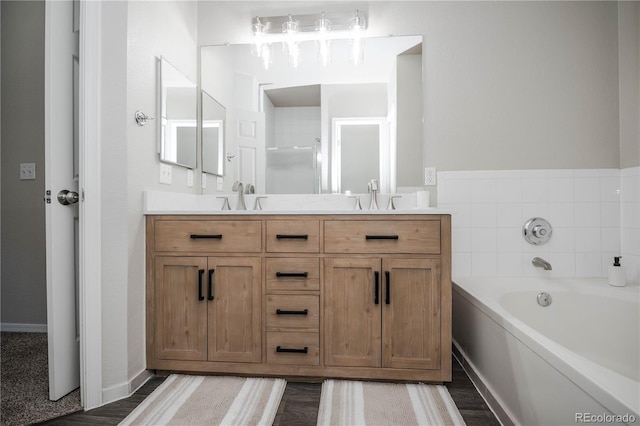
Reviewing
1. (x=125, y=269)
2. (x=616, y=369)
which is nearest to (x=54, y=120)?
(x=125, y=269)

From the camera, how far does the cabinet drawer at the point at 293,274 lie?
1610mm

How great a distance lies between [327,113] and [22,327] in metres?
2.60

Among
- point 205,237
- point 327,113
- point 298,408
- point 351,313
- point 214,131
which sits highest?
point 327,113

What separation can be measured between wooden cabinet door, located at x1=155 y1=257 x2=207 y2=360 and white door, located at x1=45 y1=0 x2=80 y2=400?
1.18 ft

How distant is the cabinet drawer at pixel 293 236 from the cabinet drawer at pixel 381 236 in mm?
59

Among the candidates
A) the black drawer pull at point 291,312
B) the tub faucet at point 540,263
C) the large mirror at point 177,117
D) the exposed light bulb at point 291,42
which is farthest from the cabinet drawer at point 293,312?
the exposed light bulb at point 291,42

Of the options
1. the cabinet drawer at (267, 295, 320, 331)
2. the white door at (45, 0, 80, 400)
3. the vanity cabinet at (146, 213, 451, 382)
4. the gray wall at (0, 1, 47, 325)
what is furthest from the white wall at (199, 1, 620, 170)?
the gray wall at (0, 1, 47, 325)

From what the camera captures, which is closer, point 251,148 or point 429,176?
point 429,176

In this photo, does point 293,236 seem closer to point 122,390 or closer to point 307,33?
point 122,390

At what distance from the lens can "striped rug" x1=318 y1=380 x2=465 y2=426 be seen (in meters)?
1.32

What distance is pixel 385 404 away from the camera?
4.67 feet

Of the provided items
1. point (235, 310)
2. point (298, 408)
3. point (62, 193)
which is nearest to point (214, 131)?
point (62, 193)

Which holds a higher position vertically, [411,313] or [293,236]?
[293,236]

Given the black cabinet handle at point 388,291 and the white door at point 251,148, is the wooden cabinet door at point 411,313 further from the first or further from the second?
the white door at point 251,148
